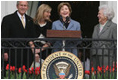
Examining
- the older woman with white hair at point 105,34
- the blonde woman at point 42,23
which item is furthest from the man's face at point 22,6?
the older woman with white hair at point 105,34

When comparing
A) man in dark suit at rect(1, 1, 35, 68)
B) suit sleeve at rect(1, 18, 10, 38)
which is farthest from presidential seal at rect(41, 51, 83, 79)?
suit sleeve at rect(1, 18, 10, 38)

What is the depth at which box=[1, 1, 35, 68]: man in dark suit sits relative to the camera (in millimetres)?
7781

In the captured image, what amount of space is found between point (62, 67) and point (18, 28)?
1186 millimetres

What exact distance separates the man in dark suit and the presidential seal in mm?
484

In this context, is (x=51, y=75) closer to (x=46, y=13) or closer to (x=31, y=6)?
(x=46, y=13)

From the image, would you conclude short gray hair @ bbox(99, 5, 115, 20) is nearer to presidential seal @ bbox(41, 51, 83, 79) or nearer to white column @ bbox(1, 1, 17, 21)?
presidential seal @ bbox(41, 51, 83, 79)

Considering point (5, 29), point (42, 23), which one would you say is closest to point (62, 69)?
point (42, 23)

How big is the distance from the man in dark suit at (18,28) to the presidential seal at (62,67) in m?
0.48

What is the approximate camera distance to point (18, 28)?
781 cm

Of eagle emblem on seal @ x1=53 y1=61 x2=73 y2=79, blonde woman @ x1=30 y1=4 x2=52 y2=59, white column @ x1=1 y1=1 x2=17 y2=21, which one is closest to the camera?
eagle emblem on seal @ x1=53 y1=61 x2=73 y2=79

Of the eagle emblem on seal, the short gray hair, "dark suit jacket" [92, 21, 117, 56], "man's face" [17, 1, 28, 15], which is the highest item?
"man's face" [17, 1, 28, 15]

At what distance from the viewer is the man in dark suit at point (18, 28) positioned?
7781mm

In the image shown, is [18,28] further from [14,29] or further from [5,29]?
[5,29]

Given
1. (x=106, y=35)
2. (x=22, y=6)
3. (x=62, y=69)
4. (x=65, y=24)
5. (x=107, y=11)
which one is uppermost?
(x=22, y=6)
